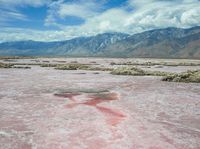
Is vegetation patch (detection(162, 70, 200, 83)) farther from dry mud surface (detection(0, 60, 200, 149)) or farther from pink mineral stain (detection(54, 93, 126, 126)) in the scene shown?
pink mineral stain (detection(54, 93, 126, 126))

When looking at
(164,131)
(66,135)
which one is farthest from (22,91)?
(164,131)

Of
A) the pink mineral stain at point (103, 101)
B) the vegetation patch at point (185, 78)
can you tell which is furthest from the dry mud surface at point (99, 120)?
the vegetation patch at point (185, 78)

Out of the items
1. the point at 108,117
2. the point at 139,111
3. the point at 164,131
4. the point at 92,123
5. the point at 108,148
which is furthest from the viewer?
the point at 139,111

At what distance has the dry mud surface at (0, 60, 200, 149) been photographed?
8.48m

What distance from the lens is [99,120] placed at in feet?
35.9

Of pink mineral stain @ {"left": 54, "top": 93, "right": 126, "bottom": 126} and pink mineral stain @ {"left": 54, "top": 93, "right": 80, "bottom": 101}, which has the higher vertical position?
pink mineral stain @ {"left": 54, "top": 93, "right": 80, "bottom": 101}

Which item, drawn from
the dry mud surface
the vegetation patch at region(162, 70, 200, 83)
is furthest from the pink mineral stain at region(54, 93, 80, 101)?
the vegetation patch at region(162, 70, 200, 83)

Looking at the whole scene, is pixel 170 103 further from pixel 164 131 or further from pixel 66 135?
pixel 66 135

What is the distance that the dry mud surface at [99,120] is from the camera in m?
8.48

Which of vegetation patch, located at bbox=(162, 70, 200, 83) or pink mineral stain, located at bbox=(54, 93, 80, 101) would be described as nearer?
pink mineral stain, located at bbox=(54, 93, 80, 101)

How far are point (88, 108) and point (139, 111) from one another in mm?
2343

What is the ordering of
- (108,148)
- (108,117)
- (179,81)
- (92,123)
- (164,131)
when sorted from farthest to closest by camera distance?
(179,81) < (108,117) < (92,123) < (164,131) < (108,148)

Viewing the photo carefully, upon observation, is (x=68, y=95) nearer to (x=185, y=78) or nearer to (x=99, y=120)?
(x=99, y=120)

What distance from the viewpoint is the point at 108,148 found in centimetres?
796
